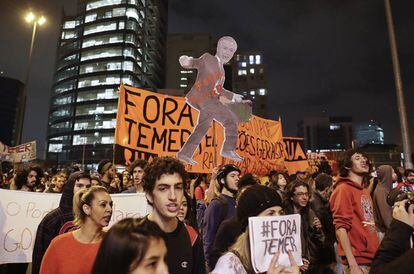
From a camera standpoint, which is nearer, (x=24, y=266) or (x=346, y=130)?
(x=24, y=266)

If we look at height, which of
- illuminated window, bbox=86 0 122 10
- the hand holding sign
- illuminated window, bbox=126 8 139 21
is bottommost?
the hand holding sign

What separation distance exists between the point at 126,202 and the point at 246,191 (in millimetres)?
3330

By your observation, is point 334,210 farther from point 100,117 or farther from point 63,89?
point 63,89

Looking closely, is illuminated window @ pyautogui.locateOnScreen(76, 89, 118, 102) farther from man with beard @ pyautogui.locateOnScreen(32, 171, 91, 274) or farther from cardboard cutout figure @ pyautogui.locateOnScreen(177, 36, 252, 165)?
man with beard @ pyautogui.locateOnScreen(32, 171, 91, 274)

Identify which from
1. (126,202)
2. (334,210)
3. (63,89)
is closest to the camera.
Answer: (334,210)

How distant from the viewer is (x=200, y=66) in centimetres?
715

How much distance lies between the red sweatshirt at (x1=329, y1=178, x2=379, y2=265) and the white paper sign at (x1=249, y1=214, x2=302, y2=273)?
196 centimetres

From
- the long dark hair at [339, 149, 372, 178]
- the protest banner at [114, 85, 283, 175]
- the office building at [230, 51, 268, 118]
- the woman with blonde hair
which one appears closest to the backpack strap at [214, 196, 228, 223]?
the long dark hair at [339, 149, 372, 178]

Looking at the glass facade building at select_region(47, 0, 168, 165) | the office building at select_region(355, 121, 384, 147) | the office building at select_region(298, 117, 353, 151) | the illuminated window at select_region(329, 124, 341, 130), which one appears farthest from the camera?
the illuminated window at select_region(329, 124, 341, 130)

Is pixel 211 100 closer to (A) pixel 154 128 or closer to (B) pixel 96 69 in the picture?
(A) pixel 154 128

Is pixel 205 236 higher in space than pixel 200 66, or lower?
lower

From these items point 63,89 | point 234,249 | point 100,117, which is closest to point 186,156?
point 234,249

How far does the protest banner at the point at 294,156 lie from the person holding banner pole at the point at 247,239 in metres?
10.9

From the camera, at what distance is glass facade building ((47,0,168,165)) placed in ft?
320
